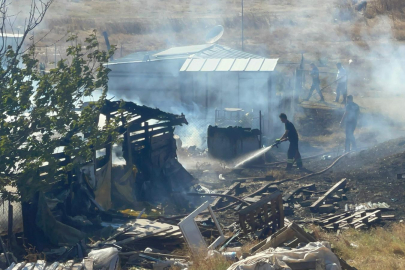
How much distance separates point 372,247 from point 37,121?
5156mm

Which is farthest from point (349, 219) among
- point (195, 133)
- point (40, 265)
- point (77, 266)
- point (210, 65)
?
point (210, 65)

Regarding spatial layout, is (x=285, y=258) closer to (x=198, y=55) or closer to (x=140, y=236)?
(x=140, y=236)

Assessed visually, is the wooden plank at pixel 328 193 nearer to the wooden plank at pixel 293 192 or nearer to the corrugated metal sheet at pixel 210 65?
the wooden plank at pixel 293 192

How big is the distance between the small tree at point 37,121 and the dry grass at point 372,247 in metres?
4.09

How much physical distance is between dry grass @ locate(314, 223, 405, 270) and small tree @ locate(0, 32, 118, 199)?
4.09 meters

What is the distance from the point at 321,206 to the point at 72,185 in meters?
4.81

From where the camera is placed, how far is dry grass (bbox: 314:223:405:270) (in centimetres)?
682

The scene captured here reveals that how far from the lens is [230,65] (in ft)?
63.8

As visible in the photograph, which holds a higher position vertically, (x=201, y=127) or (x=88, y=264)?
(x=201, y=127)

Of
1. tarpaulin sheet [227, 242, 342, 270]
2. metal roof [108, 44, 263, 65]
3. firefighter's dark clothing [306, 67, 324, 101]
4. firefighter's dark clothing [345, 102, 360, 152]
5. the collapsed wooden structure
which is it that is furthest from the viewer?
firefighter's dark clothing [306, 67, 324, 101]

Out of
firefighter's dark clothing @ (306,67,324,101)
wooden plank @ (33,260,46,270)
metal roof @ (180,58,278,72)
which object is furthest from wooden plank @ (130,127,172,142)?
firefighter's dark clothing @ (306,67,324,101)

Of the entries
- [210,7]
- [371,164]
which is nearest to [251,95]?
[371,164]

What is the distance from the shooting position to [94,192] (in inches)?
392

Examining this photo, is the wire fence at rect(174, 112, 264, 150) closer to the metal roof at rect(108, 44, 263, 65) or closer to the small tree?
the metal roof at rect(108, 44, 263, 65)
